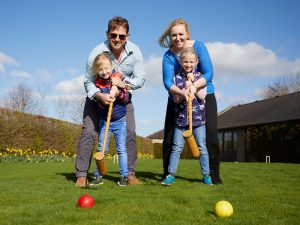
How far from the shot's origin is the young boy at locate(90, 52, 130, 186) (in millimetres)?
4480

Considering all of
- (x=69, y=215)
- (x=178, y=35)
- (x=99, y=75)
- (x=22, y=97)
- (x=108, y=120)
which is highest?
(x=22, y=97)

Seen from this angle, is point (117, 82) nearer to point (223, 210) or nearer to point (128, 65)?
point (128, 65)

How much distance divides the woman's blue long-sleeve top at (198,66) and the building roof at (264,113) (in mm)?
15793

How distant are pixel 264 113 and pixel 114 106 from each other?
2154cm

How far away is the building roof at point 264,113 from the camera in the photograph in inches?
839

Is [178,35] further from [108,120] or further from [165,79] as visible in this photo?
[108,120]

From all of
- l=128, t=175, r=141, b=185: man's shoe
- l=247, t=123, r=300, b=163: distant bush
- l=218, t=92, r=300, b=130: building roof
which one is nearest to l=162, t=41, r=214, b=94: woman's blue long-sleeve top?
l=128, t=175, r=141, b=185: man's shoe

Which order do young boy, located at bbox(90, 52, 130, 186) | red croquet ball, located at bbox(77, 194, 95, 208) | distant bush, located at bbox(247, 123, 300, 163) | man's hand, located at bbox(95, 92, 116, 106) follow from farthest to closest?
1. distant bush, located at bbox(247, 123, 300, 163)
2. young boy, located at bbox(90, 52, 130, 186)
3. man's hand, located at bbox(95, 92, 116, 106)
4. red croquet ball, located at bbox(77, 194, 95, 208)

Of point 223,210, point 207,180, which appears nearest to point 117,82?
point 207,180

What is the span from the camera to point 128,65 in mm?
4816

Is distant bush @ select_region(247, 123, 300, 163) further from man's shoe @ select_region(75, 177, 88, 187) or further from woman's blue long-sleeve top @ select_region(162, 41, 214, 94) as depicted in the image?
man's shoe @ select_region(75, 177, 88, 187)

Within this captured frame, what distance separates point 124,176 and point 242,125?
2128cm

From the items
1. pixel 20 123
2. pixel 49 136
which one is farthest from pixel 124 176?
pixel 49 136

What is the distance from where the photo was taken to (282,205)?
10.3 feet
